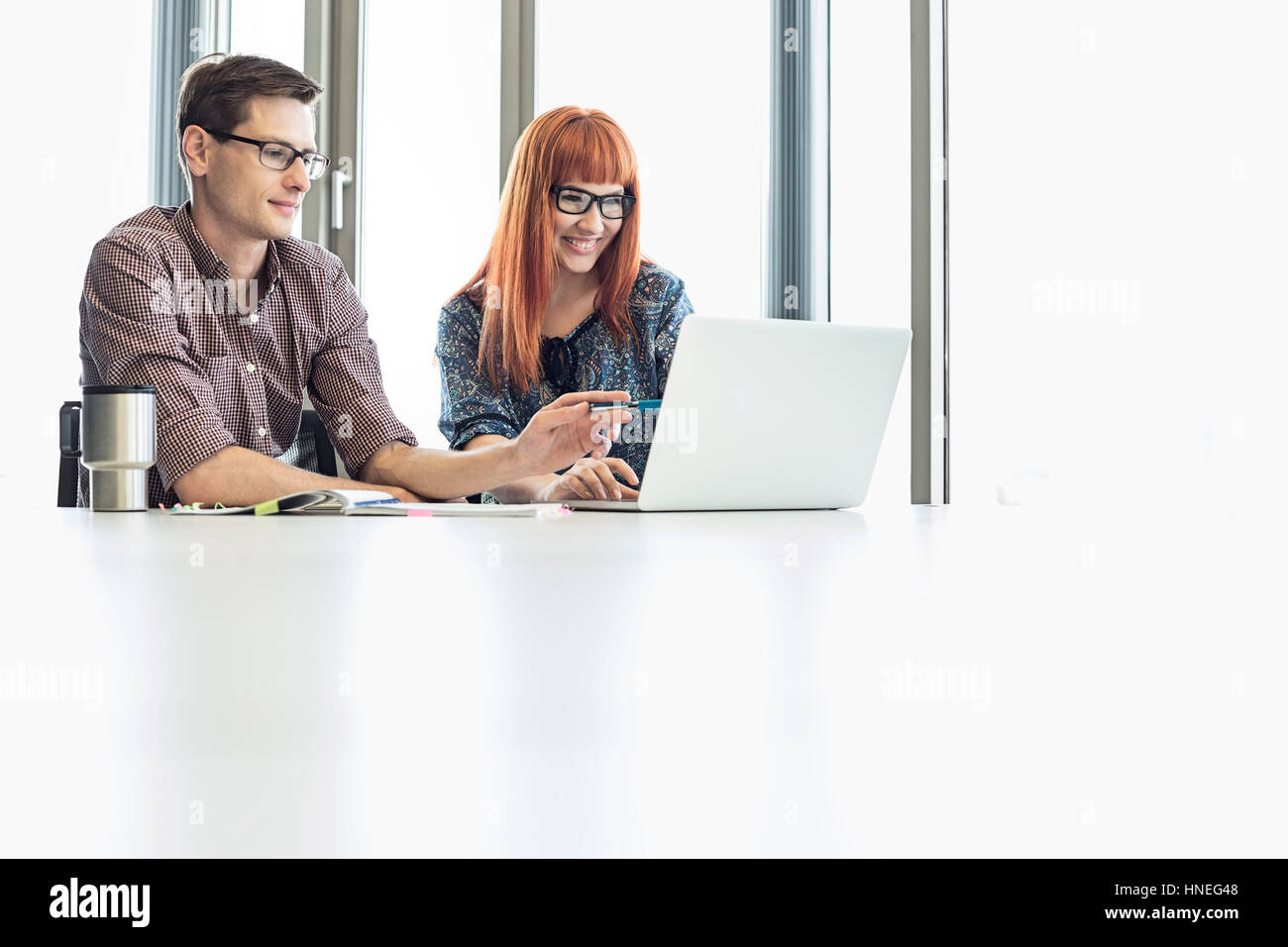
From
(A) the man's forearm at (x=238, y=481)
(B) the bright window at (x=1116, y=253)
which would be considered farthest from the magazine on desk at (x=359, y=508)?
(B) the bright window at (x=1116, y=253)

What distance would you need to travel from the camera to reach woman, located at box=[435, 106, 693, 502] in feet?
6.46

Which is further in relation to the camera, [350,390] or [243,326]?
[350,390]

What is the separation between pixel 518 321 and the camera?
1944mm

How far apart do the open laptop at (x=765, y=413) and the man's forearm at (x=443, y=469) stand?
252 millimetres

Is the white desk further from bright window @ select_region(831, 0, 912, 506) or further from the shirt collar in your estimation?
bright window @ select_region(831, 0, 912, 506)

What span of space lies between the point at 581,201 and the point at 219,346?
71cm

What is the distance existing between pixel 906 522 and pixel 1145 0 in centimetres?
232

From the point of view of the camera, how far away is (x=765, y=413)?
126 cm

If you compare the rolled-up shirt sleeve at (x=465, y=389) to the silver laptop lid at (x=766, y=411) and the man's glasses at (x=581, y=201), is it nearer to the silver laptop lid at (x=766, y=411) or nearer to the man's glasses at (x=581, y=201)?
the man's glasses at (x=581, y=201)

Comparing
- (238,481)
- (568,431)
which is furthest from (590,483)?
(238,481)

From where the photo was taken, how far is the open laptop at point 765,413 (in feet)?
3.96

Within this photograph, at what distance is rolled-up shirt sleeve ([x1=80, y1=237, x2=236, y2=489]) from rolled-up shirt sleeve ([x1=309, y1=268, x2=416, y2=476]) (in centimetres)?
32

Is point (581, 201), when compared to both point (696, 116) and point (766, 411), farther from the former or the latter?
point (696, 116)
